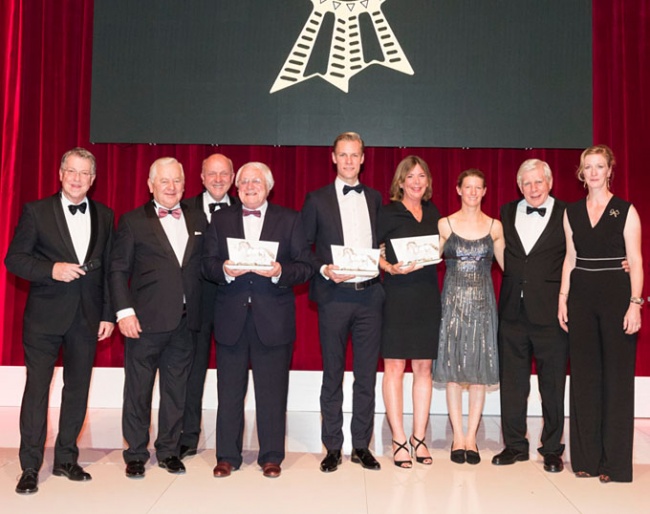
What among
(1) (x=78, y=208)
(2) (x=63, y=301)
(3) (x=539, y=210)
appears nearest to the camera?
(2) (x=63, y=301)

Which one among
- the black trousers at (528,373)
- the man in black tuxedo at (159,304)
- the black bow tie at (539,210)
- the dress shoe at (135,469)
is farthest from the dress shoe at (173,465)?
the black bow tie at (539,210)

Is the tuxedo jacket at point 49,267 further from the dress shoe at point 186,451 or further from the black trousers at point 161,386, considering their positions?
the dress shoe at point 186,451

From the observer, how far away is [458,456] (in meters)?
4.09

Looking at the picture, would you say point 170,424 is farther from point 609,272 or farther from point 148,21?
point 148,21

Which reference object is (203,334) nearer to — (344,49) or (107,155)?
(107,155)

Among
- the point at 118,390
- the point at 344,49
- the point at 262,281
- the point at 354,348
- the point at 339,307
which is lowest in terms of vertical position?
the point at 118,390

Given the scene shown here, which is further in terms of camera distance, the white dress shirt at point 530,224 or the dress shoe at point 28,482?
the white dress shirt at point 530,224

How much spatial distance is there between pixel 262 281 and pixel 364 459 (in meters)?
1.24

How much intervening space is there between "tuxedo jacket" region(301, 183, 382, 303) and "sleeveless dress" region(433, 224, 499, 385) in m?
0.55

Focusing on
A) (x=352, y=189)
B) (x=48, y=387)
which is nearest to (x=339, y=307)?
(x=352, y=189)

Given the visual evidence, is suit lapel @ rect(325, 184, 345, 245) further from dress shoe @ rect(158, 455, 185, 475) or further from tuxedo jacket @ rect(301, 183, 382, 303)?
dress shoe @ rect(158, 455, 185, 475)

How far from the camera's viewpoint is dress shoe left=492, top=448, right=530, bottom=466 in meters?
4.05

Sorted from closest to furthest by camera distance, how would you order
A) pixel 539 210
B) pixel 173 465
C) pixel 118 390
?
pixel 173 465
pixel 539 210
pixel 118 390

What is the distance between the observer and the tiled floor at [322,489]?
3287mm
